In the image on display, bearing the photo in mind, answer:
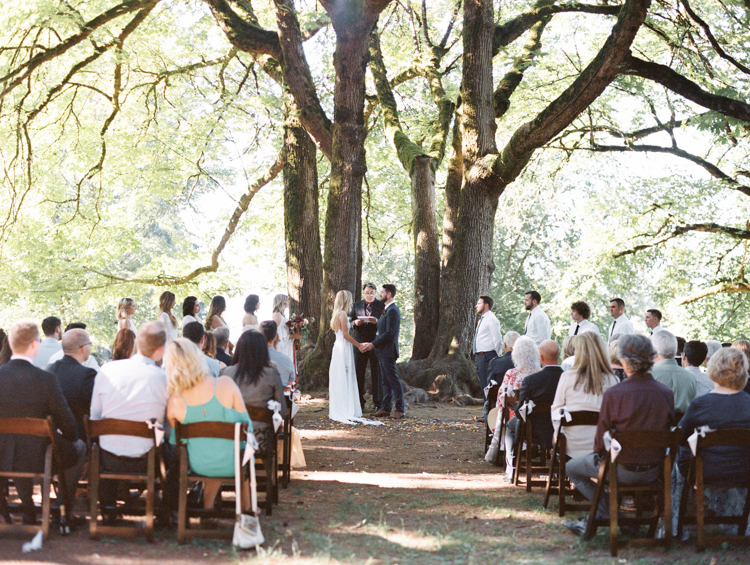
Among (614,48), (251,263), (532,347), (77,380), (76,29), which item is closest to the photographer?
(77,380)

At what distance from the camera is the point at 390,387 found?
12148mm

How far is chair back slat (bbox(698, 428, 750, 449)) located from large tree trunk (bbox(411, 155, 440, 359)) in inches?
422

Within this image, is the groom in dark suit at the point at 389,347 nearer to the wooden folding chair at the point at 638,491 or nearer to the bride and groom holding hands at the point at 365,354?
the bride and groom holding hands at the point at 365,354

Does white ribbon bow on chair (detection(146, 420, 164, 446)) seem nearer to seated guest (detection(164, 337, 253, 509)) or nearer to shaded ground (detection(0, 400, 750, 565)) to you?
seated guest (detection(164, 337, 253, 509))

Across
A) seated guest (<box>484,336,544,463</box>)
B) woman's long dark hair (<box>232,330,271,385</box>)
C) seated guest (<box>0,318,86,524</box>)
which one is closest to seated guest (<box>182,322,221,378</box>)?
woman's long dark hair (<box>232,330,271,385</box>)

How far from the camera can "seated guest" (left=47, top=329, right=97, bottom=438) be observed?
5699 millimetres

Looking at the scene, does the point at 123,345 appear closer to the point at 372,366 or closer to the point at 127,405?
the point at 127,405

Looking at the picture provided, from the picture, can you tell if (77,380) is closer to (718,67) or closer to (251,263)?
(718,67)

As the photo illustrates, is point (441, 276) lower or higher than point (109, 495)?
higher

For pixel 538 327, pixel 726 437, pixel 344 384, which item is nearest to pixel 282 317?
pixel 344 384

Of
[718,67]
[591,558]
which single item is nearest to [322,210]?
[718,67]

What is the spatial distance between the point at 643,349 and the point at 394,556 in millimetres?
2259

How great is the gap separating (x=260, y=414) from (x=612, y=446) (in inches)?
104

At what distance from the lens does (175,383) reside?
5059 millimetres
